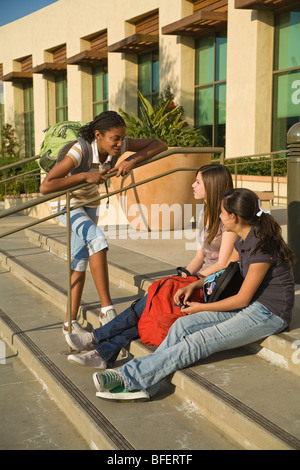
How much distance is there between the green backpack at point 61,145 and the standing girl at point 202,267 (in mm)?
826

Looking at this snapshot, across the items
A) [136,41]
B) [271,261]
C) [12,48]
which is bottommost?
[271,261]

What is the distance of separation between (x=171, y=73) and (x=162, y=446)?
50.4 feet

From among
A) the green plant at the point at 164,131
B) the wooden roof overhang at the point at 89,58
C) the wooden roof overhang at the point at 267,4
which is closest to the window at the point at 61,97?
the wooden roof overhang at the point at 89,58

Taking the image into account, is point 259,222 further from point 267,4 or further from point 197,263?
point 267,4

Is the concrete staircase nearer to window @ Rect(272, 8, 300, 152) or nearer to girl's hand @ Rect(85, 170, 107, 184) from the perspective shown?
girl's hand @ Rect(85, 170, 107, 184)

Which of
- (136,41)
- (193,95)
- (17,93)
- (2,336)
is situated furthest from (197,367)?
(17,93)

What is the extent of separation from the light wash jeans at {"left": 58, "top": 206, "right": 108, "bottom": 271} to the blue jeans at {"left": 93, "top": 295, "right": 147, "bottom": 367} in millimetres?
585

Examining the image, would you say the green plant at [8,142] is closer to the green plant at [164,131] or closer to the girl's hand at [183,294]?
the green plant at [164,131]

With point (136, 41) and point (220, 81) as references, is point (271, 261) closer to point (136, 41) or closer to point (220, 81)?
point (220, 81)

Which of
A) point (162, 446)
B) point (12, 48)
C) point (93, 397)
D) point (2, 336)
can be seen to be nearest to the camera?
point (162, 446)

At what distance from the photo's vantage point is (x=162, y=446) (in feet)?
8.84

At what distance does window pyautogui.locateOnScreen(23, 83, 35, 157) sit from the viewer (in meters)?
27.9

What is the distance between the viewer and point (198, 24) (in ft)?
48.9

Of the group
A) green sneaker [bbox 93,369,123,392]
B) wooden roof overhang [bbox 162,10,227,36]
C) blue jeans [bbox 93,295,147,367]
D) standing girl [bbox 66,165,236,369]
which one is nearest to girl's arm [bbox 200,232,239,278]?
standing girl [bbox 66,165,236,369]
